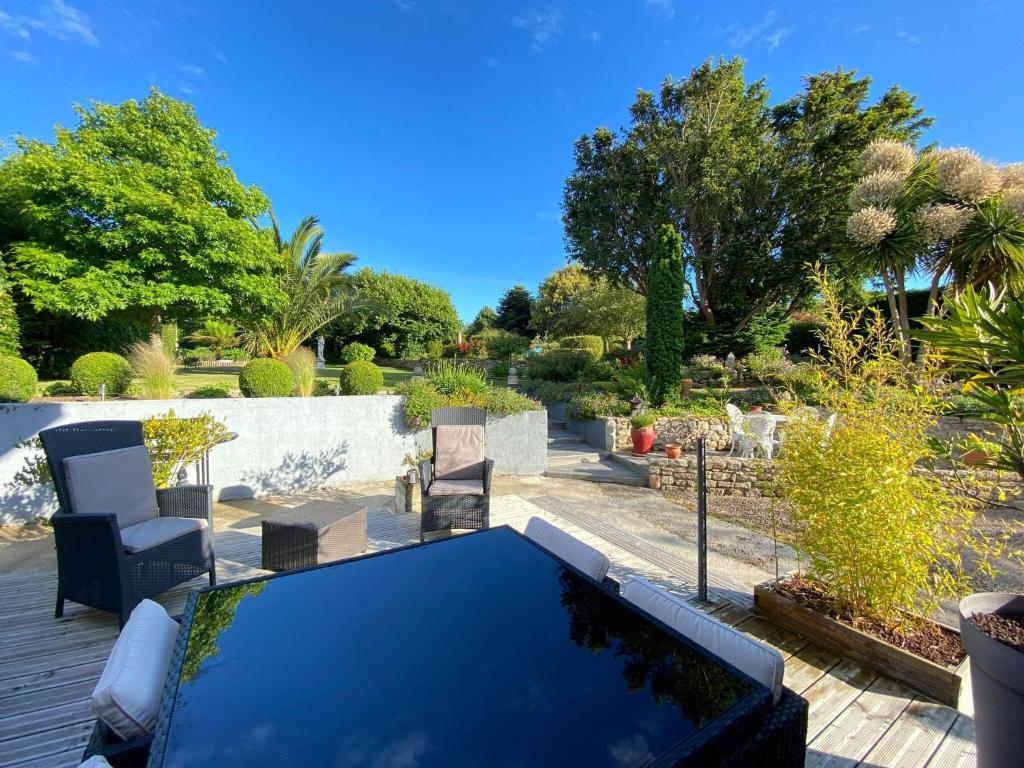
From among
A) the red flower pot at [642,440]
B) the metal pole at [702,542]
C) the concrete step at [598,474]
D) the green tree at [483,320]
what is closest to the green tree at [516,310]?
the green tree at [483,320]

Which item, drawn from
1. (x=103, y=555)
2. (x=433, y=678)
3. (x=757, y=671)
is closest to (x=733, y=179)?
(x=757, y=671)

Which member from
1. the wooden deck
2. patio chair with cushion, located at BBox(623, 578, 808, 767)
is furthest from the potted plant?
patio chair with cushion, located at BBox(623, 578, 808, 767)

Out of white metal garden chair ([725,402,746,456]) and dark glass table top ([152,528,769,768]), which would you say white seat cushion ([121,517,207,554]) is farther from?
white metal garden chair ([725,402,746,456])

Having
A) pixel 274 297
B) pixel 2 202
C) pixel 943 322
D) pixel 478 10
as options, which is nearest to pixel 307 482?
pixel 943 322

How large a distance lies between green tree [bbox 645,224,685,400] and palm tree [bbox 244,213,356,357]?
37.8 feet

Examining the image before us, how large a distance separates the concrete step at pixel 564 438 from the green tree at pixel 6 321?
981cm

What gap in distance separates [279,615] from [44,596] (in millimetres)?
2721

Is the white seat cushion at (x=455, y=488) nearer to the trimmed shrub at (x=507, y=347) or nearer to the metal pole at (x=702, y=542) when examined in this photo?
the metal pole at (x=702, y=542)

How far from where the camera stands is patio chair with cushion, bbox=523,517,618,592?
1.70m

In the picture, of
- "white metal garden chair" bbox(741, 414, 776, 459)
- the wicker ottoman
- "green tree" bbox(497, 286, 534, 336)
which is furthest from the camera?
"green tree" bbox(497, 286, 534, 336)

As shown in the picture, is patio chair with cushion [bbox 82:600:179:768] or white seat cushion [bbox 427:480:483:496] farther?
white seat cushion [bbox 427:480:483:496]

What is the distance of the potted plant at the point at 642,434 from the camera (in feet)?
23.4

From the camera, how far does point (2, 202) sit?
855 cm

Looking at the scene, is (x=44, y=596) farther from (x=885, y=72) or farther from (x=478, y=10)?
(x=885, y=72)
